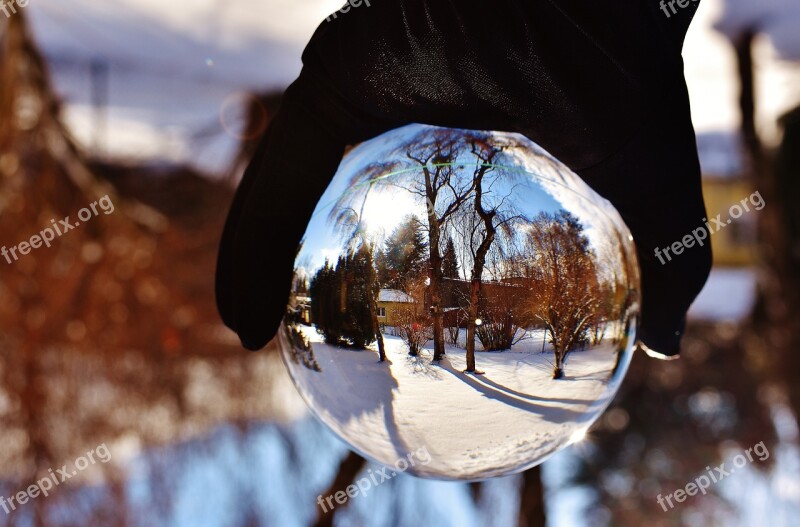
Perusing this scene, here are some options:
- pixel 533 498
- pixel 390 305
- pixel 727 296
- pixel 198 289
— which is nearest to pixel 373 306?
pixel 390 305

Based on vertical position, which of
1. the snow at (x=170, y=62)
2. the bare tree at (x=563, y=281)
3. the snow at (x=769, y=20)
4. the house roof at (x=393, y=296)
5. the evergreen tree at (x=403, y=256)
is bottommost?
the snow at (x=769, y=20)

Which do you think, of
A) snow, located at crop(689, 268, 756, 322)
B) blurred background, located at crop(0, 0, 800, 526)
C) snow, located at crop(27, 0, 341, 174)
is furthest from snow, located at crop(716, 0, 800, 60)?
snow, located at crop(27, 0, 341, 174)

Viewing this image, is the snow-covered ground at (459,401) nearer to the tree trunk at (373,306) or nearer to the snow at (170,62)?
the tree trunk at (373,306)

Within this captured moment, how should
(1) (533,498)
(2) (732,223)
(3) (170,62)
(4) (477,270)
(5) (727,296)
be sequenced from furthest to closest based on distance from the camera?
(2) (732,223) → (5) (727,296) → (3) (170,62) → (1) (533,498) → (4) (477,270)

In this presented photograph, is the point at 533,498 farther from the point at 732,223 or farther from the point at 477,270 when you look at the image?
the point at 732,223

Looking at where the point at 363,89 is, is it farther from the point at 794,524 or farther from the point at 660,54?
the point at 794,524

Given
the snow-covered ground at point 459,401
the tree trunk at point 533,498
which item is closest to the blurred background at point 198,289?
the tree trunk at point 533,498

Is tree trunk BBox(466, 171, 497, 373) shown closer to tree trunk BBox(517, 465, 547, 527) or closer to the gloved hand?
the gloved hand
